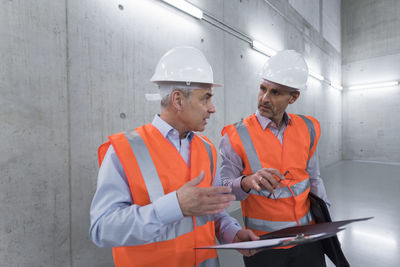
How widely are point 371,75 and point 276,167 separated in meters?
10.9

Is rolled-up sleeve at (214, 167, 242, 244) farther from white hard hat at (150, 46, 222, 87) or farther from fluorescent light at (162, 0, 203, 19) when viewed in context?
fluorescent light at (162, 0, 203, 19)

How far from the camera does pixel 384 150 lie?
9.18m

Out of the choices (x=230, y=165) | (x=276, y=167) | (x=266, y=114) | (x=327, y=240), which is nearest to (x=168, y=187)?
(x=230, y=165)

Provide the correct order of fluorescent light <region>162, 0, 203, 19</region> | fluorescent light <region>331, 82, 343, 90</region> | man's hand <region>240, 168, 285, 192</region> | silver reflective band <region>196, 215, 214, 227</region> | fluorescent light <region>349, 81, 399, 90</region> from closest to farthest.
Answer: silver reflective band <region>196, 215, 214, 227</region>, man's hand <region>240, 168, 285, 192</region>, fluorescent light <region>162, 0, 203, 19</region>, fluorescent light <region>349, 81, 399, 90</region>, fluorescent light <region>331, 82, 343, 90</region>

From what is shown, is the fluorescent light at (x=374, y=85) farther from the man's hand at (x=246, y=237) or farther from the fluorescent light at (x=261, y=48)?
the man's hand at (x=246, y=237)

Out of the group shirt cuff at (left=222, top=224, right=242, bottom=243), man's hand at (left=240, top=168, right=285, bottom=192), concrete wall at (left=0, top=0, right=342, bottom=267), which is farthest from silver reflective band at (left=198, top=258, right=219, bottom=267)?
concrete wall at (left=0, top=0, right=342, bottom=267)

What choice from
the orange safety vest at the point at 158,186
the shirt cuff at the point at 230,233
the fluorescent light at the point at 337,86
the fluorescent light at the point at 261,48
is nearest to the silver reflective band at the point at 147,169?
the orange safety vest at the point at 158,186

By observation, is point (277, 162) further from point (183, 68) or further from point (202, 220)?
point (183, 68)

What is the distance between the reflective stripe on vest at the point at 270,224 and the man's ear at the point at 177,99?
959 millimetres

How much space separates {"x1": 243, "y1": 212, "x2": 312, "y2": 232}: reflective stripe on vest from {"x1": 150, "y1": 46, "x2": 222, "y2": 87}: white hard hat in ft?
3.28

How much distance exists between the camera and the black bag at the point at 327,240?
1362 millimetres

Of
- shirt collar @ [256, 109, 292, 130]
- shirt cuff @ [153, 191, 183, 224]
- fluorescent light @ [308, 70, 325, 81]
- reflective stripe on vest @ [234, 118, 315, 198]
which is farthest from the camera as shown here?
fluorescent light @ [308, 70, 325, 81]

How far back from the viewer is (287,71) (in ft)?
5.41

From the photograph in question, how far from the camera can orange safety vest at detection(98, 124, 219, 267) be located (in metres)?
0.99
